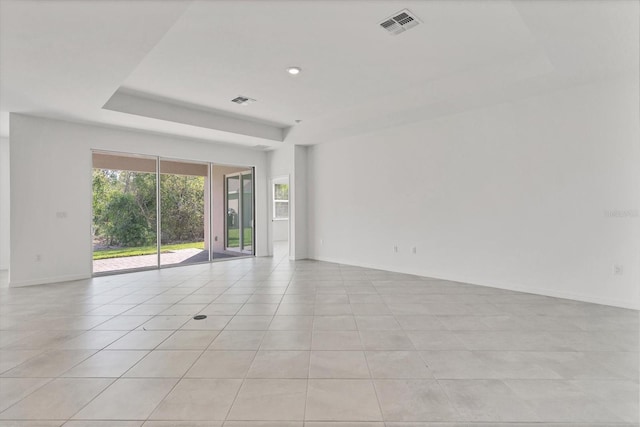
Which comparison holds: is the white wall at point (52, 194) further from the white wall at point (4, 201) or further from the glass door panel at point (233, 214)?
the glass door panel at point (233, 214)

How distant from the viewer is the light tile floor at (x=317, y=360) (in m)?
1.90

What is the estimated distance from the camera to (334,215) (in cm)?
744

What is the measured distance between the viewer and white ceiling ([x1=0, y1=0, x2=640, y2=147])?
2.66 metres

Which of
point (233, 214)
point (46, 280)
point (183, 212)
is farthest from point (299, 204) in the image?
point (46, 280)

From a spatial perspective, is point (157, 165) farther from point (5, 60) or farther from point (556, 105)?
point (556, 105)

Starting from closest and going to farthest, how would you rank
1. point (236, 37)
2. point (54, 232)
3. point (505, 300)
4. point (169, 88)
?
point (236, 37)
point (505, 300)
point (169, 88)
point (54, 232)

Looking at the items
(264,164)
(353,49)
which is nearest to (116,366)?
(353,49)

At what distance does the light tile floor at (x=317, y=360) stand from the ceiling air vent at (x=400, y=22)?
121 inches

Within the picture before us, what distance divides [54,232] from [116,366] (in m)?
4.37

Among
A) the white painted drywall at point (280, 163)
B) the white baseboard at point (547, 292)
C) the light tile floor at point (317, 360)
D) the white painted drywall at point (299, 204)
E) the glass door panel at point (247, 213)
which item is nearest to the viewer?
the light tile floor at point (317, 360)

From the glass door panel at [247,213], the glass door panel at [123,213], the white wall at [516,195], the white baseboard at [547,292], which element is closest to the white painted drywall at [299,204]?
the glass door panel at [247,213]

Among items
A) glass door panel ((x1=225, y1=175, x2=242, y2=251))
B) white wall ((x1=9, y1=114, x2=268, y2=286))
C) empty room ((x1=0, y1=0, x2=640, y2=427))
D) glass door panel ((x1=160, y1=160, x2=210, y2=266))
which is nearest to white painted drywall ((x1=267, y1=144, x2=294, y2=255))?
empty room ((x1=0, y1=0, x2=640, y2=427))

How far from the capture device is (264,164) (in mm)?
8641

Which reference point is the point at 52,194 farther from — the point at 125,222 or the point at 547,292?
the point at 547,292
